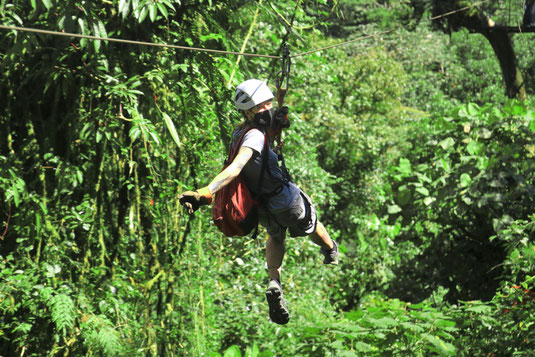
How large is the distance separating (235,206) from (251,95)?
0.53 m

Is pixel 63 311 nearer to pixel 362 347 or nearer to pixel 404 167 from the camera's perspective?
pixel 362 347

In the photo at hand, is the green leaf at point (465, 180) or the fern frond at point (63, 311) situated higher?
the green leaf at point (465, 180)

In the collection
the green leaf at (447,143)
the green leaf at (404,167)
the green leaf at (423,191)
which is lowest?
the green leaf at (423,191)

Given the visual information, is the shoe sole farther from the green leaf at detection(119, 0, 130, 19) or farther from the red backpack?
the green leaf at detection(119, 0, 130, 19)

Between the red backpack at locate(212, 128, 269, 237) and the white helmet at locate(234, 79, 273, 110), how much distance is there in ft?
0.45

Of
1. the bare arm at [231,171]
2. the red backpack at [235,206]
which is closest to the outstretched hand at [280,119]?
the red backpack at [235,206]

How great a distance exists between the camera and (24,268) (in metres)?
4.70

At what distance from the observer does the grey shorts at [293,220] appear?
3297 millimetres

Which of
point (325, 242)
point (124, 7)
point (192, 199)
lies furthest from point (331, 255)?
point (124, 7)

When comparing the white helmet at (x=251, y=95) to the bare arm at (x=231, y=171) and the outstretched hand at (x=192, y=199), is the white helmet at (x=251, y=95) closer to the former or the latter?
the bare arm at (x=231, y=171)

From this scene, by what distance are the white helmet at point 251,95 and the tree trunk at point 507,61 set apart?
5.76 m

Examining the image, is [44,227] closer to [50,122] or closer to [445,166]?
[50,122]

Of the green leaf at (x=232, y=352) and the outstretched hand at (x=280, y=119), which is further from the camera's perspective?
the green leaf at (x=232, y=352)

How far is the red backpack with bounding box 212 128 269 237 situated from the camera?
304cm
